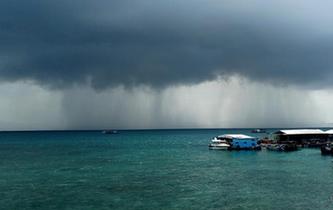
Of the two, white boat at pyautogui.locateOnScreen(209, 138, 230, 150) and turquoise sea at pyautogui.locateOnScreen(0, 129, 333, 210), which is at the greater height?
white boat at pyautogui.locateOnScreen(209, 138, 230, 150)

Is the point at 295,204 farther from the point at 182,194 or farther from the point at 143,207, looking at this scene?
the point at 143,207

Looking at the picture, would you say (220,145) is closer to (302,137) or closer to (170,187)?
(302,137)

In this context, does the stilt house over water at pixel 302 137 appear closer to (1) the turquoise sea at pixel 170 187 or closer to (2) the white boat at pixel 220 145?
(2) the white boat at pixel 220 145

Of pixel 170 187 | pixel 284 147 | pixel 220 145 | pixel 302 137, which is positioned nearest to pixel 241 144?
pixel 220 145

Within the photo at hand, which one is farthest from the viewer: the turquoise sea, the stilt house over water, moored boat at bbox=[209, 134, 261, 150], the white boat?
the stilt house over water

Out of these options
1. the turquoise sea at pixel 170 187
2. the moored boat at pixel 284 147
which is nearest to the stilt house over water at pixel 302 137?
the moored boat at pixel 284 147

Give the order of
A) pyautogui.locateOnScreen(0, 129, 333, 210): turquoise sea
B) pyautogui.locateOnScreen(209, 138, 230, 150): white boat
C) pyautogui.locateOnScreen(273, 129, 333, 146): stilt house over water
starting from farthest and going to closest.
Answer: pyautogui.locateOnScreen(273, 129, 333, 146): stilt house over water
pyautogui.locateOnScreen(209, 138, 230, 150): white boat
pyautogui.locateOnScreen(0, 129, 333, 210): turquoise sea

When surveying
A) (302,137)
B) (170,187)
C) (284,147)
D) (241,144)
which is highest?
(302,137)

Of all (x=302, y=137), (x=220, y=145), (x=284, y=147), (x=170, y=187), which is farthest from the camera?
(x=302, y=137)

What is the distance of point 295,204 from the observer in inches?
1800

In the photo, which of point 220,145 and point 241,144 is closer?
point 241,144

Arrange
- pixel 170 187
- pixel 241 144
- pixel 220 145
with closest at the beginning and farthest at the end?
pixel 170 187 → pixel 241 144 → pixel 220 145

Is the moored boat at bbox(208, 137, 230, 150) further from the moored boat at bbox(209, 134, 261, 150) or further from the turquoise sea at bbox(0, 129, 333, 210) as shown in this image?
the turquoise sea at bbox(0, 129, 333, 210)

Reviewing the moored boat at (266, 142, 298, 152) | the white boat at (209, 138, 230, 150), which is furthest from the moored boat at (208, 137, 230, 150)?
the moored boat at (266, 142, 298, 152)
